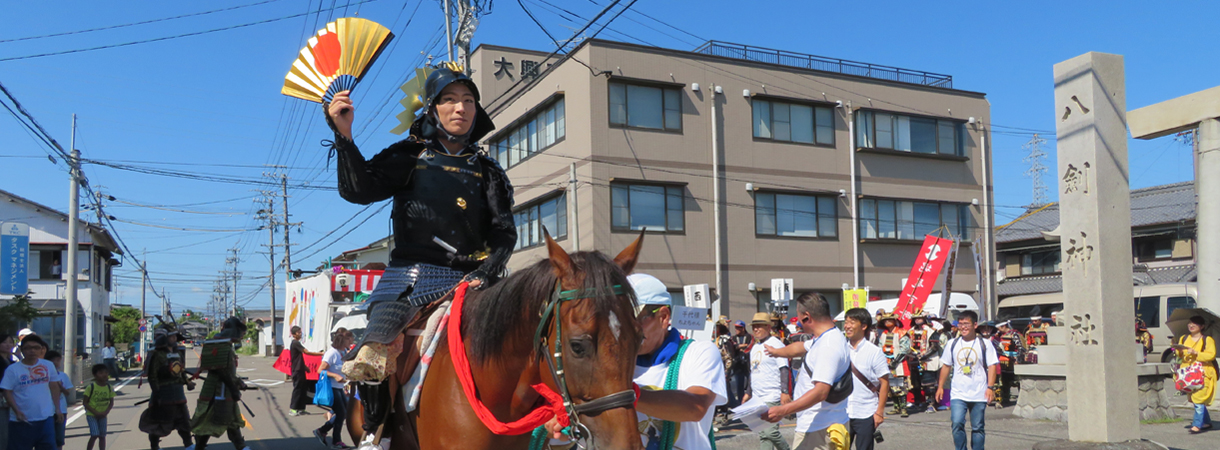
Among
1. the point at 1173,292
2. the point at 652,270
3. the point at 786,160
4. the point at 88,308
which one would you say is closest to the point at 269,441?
the point at 652,270

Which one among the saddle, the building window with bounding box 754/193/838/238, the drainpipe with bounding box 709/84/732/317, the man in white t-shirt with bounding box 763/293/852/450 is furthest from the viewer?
the building window with bounding box 754/193/838/238

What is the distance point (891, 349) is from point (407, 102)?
15393 mm

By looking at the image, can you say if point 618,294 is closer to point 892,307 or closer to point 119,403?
point 892,307

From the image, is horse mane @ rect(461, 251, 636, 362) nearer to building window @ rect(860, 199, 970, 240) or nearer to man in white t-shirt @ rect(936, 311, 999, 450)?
man in white t-shirt @ rect(936, 311, 999, 450)

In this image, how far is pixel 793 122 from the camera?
2908cm

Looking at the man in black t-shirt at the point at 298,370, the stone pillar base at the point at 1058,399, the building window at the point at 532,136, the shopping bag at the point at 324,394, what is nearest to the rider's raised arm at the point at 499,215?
the shopping bag at the point at 324,394

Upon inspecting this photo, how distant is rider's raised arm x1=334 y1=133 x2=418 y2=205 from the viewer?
3.45m

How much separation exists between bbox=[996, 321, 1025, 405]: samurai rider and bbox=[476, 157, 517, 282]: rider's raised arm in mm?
15688

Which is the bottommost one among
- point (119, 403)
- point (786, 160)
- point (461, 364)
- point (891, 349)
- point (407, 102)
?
point (119, 403)

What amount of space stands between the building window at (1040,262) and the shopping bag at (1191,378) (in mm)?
30649

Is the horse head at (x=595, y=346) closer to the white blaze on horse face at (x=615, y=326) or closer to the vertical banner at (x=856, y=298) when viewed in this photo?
the white blaze on horse face at (x=615, y=326)

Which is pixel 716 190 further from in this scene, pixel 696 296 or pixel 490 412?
pixel 490 412

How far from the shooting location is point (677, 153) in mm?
26984

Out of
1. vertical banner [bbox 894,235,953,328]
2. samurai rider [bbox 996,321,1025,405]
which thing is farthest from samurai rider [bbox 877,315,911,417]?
vertical banner [bbox 894,235,953,328]
